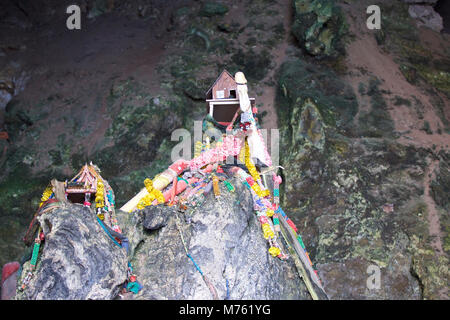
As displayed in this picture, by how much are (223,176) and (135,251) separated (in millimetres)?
1351

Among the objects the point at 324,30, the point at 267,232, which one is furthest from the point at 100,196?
the point at 324,30

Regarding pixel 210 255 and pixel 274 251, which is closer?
pixel 210 255

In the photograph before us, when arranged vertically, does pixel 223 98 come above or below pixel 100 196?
above

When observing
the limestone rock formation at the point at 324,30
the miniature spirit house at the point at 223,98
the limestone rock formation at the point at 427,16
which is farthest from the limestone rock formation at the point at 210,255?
the limestone rock formation at the point at 427,16

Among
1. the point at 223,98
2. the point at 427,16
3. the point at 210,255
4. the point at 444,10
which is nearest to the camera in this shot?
the point at 210,255

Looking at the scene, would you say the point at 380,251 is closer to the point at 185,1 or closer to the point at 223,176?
the point at 223,176

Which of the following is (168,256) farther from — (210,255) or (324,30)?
(324,30)

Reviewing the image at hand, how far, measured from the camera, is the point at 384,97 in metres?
9.68

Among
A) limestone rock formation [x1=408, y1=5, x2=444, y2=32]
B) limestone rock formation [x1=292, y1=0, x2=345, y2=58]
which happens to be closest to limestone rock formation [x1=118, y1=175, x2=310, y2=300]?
limestone rock formation [x1=292, y1=0, x2=345, y2=58]

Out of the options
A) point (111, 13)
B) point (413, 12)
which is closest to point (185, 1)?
point (111, 13)

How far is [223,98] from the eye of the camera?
542 centimetres

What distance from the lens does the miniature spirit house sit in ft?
17.7

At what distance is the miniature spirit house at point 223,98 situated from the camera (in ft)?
17.7

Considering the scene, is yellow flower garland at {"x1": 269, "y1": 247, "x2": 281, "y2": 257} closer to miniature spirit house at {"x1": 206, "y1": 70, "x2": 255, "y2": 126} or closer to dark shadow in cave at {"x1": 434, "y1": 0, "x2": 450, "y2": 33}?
miniature spirit house at {"x1": 206, "y1": 70, "x2": 255, "y2": 126}
